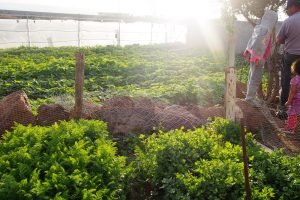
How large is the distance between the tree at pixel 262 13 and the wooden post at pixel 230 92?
9.20 ft

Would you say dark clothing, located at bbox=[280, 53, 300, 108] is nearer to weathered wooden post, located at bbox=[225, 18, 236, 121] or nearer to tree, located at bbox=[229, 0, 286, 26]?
weathered wooden post, located at bbox=[225, 18, 236, 121]

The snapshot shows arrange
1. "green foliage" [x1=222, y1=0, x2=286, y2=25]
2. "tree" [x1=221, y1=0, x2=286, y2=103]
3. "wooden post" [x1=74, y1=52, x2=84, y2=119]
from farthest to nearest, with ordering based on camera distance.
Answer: "green foliage" [x1=222, y1=0, x2=286, y2=25], "tree" [x1=221, y1=0, x2=286, y2=103], "wooden post" [x1=74, y1=52, x2=84, y2=119]

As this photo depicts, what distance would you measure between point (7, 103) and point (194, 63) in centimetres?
1019

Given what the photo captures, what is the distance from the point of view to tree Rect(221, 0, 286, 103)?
798 centimetres

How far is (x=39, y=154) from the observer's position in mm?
3859

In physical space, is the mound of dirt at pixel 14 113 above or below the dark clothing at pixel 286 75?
below

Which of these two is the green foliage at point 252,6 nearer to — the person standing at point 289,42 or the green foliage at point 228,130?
the person standing at point 289,42

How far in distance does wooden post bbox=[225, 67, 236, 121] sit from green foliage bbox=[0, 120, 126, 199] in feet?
6.90

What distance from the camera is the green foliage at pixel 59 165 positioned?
3104mm

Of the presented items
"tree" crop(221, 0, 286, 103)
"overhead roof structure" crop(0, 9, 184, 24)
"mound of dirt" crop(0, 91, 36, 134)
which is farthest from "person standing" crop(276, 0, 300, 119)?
"overhead roof structure" crop(0, 9, 184, 24)

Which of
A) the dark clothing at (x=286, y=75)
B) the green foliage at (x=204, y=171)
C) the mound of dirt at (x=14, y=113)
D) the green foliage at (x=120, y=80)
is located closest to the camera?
the green foliage at (x=204, y=171)

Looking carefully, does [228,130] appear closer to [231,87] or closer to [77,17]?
[231,87]

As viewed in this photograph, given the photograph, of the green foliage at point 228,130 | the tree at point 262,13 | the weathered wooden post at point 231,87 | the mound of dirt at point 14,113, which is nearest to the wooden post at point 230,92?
the weathered wooden post at point 231,87

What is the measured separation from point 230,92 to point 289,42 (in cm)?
214
